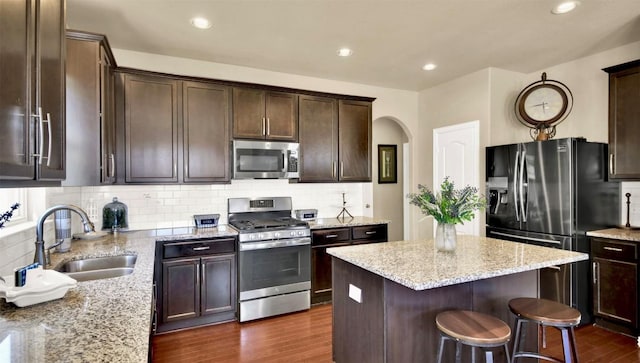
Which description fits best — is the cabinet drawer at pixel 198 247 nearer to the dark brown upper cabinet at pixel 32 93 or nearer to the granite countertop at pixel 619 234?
the dark brown upper cabinet at pixel 32 93

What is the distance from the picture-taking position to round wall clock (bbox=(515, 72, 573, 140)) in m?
3.85

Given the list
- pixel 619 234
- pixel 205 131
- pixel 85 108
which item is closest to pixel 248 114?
pixel 205 131

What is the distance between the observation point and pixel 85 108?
2412 millimetres

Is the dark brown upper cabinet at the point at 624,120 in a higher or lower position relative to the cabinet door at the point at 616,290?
higher

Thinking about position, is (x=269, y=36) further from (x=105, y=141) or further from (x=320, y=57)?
(x=105, y=141)

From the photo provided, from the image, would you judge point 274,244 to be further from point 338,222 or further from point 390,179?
point 390,179

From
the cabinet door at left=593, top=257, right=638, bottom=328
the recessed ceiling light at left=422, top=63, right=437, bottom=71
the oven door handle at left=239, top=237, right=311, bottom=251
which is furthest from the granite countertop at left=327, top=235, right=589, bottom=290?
the recessed ceiling light at left=422, top=63, right=437, bottom=71

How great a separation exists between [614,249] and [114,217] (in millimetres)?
4917

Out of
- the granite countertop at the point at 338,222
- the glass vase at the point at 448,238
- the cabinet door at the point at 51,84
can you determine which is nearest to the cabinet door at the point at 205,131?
the granite countertop at the point at 338,222

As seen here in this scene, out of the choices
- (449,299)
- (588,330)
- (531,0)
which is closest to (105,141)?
(449,299)

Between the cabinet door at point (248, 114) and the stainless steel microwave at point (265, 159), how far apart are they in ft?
0.34

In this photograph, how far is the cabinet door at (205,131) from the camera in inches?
140

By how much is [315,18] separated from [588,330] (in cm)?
390

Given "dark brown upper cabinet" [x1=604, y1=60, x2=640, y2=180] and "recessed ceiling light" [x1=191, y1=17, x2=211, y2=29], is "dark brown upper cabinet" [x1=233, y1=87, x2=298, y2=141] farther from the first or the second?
"dark brown upper cabinet" [x1=604, y1=60, x2=640, y2=180]
